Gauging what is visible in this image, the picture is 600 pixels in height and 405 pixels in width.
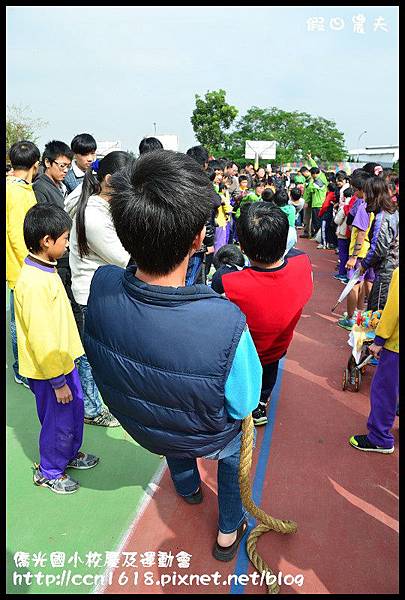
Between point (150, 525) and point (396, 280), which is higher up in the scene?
point (396, 280)

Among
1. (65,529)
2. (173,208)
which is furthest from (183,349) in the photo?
(65,529)

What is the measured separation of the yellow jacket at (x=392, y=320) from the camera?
235 centimetres

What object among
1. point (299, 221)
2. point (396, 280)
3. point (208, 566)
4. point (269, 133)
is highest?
point (269, 133)

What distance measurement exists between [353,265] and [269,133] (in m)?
33.2

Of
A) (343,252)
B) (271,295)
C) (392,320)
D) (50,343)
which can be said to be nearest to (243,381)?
(271,295)

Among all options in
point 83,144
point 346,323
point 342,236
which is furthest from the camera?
point 342,236

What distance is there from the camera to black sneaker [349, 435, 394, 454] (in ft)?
8.90

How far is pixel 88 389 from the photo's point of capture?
2.90 meters

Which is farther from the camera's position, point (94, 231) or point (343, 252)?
point (343, 252)

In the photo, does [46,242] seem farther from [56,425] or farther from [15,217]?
[15,217]

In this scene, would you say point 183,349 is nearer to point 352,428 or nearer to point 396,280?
point 396,280

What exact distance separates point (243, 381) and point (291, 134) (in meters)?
37.5

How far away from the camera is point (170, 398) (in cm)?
132

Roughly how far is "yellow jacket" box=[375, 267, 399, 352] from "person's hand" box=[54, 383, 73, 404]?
5.79ft
